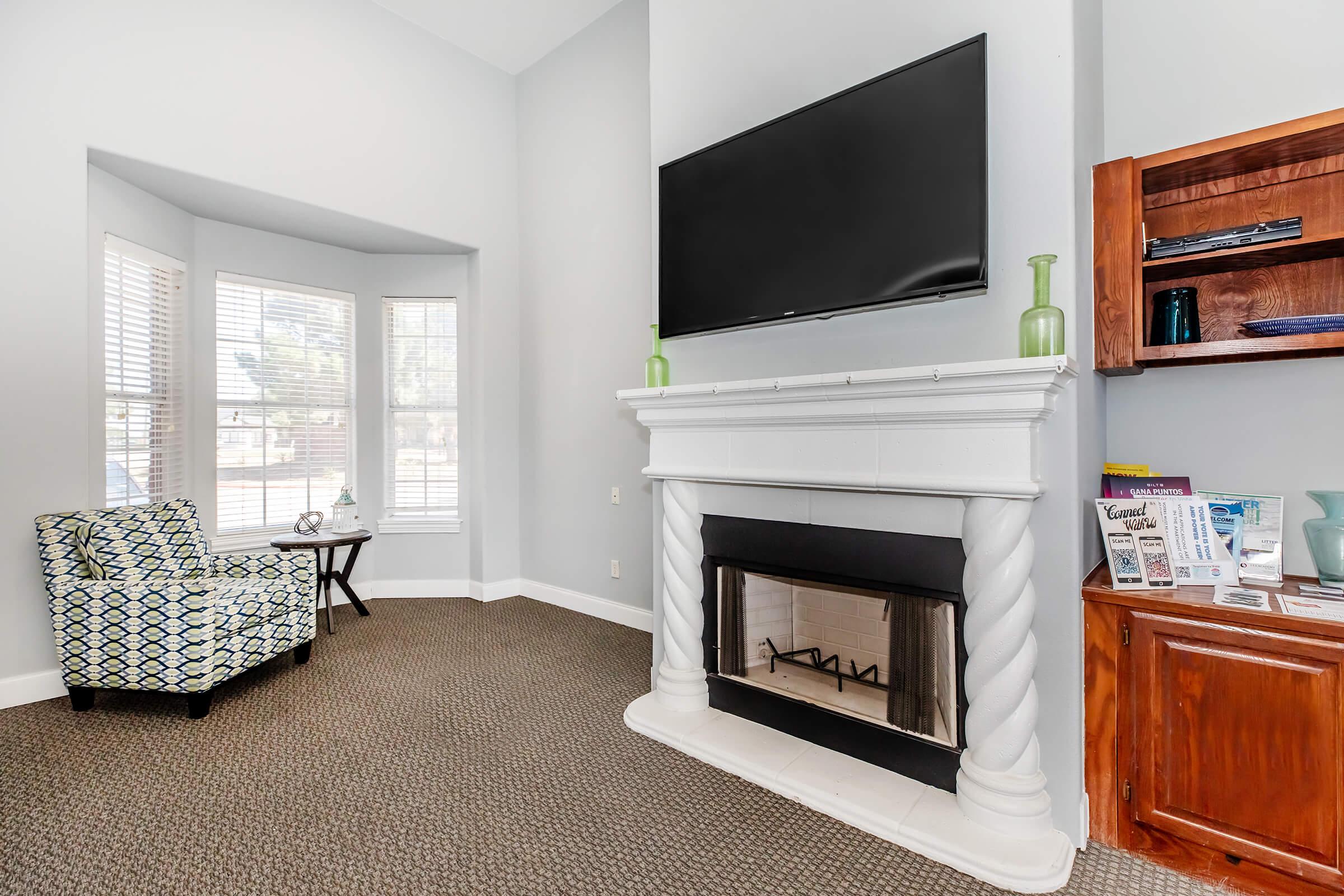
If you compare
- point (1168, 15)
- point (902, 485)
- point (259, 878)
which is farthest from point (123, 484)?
point (1168, 15)

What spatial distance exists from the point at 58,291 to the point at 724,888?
11.6 feet

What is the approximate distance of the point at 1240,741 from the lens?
157 centimetres

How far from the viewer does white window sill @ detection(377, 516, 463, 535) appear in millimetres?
4414

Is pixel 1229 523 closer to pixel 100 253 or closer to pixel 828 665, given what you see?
pixel 828 665

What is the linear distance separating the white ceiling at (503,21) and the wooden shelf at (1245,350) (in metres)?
3.59

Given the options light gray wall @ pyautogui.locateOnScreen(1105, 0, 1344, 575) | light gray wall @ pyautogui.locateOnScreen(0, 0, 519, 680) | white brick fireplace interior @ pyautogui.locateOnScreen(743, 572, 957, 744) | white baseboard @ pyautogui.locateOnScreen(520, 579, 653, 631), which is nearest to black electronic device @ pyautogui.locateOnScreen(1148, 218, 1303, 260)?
light gray wall @ pyautogui.locateOnScreen(1105, 0, 1344, 575)

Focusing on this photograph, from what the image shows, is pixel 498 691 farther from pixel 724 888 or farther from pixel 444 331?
pixel 444 331

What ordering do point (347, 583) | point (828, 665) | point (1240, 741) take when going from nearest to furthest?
point (1240, 741)
point (828, 665)
point (347, 583)

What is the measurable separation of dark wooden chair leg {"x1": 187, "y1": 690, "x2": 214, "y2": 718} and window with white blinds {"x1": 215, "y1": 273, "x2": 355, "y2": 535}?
1.64 m

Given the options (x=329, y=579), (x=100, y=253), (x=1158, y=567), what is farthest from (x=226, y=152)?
(x=1158, y=567)

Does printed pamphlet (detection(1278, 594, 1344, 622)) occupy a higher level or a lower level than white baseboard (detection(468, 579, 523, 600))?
higher

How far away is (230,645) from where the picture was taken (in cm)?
262

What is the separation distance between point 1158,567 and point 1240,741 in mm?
456

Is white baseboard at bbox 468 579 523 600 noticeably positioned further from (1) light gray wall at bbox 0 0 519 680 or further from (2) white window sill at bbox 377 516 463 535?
(2) white window sill at bbox 377 516 463 535
